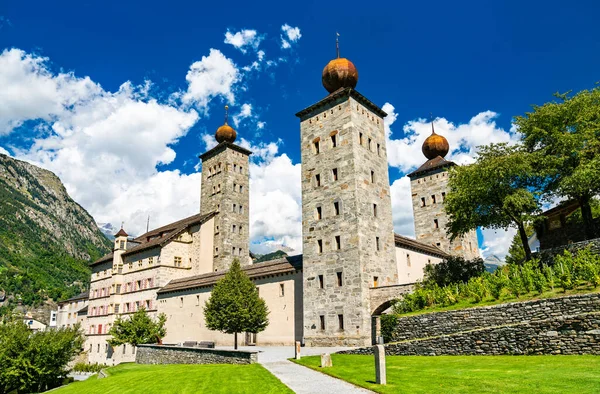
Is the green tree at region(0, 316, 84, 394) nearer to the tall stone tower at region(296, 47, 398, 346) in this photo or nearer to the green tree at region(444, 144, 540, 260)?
the tall stone tower at region(296, 47, 398, 346)

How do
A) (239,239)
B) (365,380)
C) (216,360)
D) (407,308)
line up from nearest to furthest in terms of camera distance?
1. (365,380)
2. (216,360)
3. (407,308)
4. (239,239)

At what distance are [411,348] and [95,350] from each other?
153 ft

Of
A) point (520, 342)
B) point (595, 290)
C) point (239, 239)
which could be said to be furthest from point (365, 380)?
point (239, 239)

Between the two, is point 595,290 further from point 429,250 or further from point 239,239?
point 239,239

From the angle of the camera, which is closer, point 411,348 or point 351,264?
point 411,348

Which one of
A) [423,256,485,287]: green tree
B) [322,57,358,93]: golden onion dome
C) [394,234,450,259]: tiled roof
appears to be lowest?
[423,256,485,287]: green tree

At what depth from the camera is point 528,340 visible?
52.5 feet

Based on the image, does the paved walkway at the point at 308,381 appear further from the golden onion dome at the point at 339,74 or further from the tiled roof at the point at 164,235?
the tiled roof at the point at 164,235

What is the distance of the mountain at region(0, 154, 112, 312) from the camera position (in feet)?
410

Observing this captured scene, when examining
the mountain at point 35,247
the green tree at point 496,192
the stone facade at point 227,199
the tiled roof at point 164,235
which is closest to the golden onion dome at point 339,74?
the green tree at point 496,192

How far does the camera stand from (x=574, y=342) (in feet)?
49.0

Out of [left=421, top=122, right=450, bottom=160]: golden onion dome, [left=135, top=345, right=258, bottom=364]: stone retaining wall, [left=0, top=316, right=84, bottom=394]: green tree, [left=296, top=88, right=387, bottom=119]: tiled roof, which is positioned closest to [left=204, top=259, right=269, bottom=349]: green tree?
[left=135, top=345, right=258, bottom=364]: stone retaining wall

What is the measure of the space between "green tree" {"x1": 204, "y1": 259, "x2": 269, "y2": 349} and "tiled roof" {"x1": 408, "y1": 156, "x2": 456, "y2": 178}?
29825 mm

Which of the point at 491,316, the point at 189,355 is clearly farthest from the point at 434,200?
the point at 189,355
